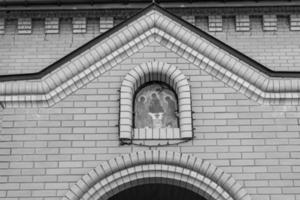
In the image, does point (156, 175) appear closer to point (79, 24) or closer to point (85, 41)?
point (85, 41)

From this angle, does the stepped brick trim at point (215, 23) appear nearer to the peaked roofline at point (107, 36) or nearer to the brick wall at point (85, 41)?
the brick wall at point (85, 41)

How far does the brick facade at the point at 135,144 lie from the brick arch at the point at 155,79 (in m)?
0.13

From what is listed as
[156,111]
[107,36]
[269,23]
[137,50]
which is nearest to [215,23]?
[269,23]

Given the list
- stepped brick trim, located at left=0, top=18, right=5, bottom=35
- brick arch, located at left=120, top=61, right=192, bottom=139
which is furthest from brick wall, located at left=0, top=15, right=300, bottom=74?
brick arch, located at left=120, top=61, right=192, bottom=139

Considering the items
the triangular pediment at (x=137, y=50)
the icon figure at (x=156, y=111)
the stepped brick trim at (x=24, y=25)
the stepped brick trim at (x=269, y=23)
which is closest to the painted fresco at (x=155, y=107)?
the icon figure at (x=156, y=111)

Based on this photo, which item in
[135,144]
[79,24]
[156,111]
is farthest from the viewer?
[79,24]

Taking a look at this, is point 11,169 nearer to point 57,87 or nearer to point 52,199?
point 52,199

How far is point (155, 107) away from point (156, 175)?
1.31m

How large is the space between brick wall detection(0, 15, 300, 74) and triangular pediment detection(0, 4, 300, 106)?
8.39ft

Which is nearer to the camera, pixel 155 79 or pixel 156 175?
pixel 156 175

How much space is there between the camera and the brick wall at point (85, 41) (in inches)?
491

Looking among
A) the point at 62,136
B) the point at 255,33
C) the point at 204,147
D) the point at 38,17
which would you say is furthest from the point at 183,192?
the point at 38,17

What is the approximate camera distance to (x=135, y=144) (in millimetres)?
9492

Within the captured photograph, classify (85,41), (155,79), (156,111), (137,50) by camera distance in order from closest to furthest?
(156,111) < (155,79) < (137,50) < (85,41)
